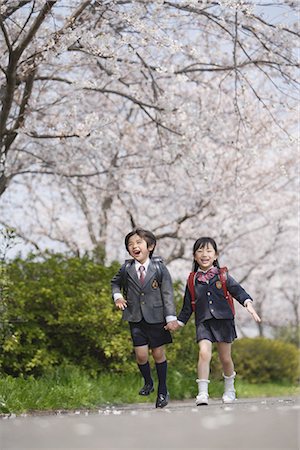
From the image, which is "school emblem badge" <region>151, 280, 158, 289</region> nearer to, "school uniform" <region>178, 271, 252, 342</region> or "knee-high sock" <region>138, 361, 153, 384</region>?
"school uniform" <region>178, 271, 252, 342</region>

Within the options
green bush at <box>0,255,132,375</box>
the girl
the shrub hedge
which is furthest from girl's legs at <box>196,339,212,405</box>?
green bush at <box>0,255,132,375</box>

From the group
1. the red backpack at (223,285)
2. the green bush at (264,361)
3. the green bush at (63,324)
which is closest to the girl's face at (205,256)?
the red backpack at (223,285)

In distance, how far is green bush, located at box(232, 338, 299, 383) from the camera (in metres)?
17.5

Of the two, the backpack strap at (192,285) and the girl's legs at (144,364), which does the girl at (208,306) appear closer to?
the backpack strap at (192,285)

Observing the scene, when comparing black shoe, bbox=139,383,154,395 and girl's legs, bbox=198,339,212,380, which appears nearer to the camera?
girl's legs, bbox=198,339,212,380

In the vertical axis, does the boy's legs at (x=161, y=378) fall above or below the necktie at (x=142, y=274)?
below

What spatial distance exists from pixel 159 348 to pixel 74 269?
4.29 meters

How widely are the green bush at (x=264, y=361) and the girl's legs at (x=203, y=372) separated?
11024 mm

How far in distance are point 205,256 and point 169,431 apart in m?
1.88

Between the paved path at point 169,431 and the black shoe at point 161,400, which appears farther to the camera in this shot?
the black shoe at point 161,400

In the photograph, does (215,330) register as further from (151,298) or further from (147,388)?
(147,388)

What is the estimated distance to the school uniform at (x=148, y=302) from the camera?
6.24 meters

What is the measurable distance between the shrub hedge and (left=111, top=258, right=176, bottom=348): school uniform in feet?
8.69

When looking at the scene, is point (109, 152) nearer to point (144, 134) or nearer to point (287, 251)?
point (144, 134)
